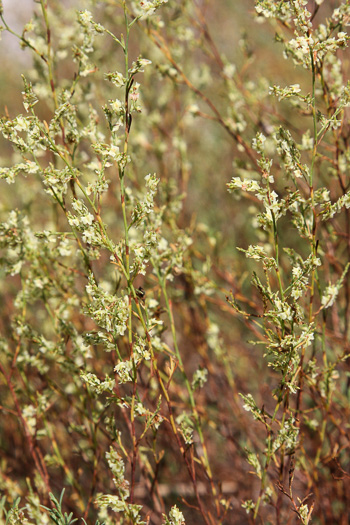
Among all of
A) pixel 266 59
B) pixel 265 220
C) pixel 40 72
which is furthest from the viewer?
pixel 266 59

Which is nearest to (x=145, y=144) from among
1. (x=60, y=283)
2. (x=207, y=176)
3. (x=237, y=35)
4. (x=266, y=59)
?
(x=60, y=283)

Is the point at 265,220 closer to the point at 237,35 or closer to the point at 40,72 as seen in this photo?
the point at 40,72

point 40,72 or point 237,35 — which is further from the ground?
point 237,35

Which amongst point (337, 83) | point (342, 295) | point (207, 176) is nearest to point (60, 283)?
point (337, 83)

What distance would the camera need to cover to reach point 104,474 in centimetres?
216

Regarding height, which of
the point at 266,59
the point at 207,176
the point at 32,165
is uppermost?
the point at 266,59

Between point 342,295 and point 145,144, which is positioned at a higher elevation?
point 145,144

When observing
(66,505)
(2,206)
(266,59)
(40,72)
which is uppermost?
(266,59)

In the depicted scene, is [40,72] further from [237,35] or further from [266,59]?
[237,35]

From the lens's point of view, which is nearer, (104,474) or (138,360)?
(138,360)

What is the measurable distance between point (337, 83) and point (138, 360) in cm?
123

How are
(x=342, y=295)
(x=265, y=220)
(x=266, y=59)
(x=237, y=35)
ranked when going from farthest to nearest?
(x=237, y=35) → (x=266, y=59) → (x=342, y=295) → (x=265, y=220)

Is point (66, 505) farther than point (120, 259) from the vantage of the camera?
Yes

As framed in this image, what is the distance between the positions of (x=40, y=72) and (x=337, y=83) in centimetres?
120
